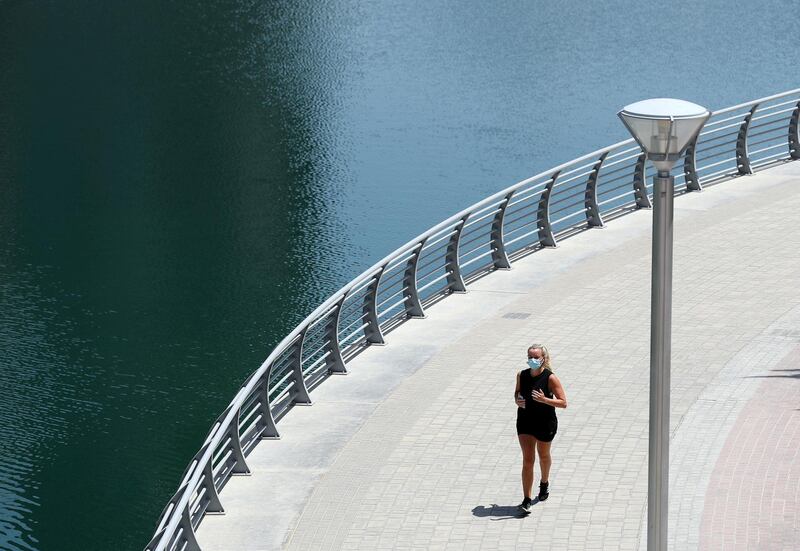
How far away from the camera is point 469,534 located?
1161 cm

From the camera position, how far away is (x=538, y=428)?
11.4 m

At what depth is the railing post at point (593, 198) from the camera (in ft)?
69.3

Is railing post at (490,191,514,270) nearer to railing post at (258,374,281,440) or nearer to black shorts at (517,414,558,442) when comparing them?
railing post at (258,374,281,440)

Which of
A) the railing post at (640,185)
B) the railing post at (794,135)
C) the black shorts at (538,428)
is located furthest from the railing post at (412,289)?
the railing post at (794,135)

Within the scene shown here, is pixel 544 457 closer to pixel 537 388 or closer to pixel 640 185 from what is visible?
pixel 537 388

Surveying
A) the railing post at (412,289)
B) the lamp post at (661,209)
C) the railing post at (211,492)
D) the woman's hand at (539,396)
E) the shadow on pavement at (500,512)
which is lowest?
the shadow on pavement at (500,512)

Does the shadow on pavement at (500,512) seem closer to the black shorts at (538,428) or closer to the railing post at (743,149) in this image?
the black shorts at (538,428)

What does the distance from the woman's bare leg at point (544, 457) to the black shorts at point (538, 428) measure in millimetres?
84

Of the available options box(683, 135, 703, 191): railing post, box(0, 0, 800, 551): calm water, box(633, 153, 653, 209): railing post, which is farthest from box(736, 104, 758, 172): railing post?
box(0, 0, 800, 551): calm water

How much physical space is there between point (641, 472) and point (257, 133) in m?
28.1

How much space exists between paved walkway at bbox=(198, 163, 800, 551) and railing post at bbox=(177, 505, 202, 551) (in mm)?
425

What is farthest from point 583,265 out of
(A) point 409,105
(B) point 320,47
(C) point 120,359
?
(B) point 320,47

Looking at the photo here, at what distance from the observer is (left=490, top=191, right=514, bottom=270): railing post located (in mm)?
19250

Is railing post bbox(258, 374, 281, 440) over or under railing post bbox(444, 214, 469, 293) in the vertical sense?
under
